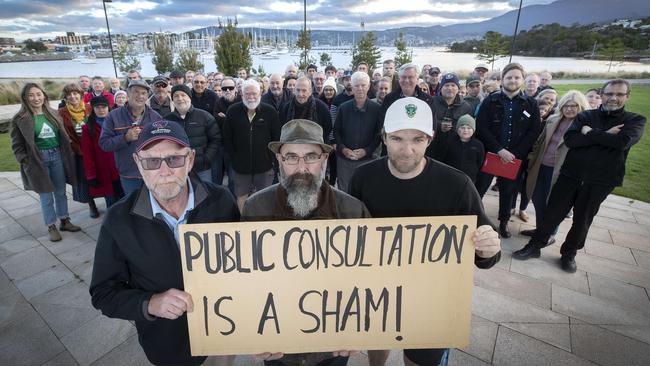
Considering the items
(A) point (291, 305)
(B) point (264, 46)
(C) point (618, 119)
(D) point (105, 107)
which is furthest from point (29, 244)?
(B) point (264, 46)

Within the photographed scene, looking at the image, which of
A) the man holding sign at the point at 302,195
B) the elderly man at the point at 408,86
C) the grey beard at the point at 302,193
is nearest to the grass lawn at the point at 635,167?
the elderly man at the point at 408,86

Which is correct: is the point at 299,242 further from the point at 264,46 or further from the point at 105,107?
the point at 264,46

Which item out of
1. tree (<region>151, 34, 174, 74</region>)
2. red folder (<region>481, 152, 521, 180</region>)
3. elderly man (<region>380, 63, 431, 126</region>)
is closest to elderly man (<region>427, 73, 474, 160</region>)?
elderly man (<region>380, 63, 431, 126</region>)

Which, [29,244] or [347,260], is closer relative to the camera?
[347,260]

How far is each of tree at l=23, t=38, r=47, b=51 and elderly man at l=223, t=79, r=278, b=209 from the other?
78.3 metres

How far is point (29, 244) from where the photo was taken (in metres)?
5.09

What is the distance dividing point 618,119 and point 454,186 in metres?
3.32

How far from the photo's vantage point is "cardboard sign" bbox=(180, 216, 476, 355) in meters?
1.64

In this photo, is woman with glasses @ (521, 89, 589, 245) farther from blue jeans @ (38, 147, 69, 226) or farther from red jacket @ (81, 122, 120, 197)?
blue jeans @ (38, 147, 69, 226)

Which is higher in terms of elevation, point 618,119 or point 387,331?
point 618,119

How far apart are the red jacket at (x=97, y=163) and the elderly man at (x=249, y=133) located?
208 centimetres

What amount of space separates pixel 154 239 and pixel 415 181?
1.64 m

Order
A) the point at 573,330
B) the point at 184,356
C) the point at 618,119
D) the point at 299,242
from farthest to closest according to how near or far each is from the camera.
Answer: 1. the point at 618,119
2. the point at 573,330
3. the point at 184,356
4. the point at 299,242

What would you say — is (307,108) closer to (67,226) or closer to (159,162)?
(159,162)
